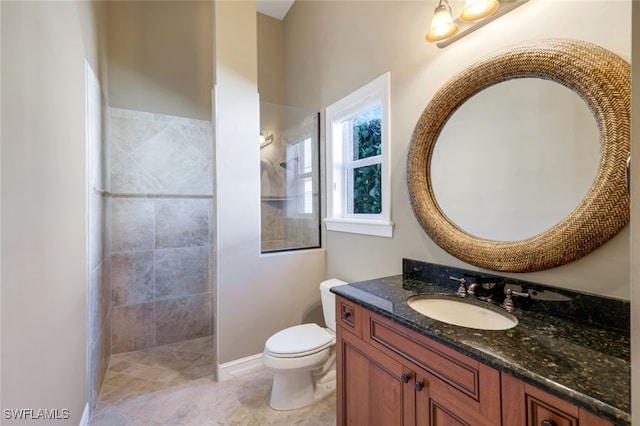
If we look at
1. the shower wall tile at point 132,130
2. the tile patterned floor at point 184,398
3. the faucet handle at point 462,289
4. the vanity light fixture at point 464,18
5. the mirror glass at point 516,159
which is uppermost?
the vanity light fixture at point 464,18

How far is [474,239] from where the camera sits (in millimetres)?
1353

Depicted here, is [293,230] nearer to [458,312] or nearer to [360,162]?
[360,162]

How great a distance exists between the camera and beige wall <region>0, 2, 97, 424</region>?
88cm

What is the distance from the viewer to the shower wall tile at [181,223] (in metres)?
2.68

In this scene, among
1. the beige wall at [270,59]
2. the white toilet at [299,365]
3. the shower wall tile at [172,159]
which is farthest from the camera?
the beige wall at [270,59]

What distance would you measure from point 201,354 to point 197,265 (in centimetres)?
83

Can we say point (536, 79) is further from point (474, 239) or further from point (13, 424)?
point (13, 424)

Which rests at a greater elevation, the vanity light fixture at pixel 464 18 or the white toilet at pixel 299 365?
the vanity light fixture at pixel 464 18

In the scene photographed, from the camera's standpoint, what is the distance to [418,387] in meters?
1.02

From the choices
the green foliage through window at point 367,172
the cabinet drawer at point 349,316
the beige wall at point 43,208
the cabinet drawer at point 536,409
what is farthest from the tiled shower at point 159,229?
the cabinet drawer at point 536,409

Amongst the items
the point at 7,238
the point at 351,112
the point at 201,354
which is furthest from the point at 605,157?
the point at 201,354

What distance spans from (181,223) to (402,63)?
2377 mm

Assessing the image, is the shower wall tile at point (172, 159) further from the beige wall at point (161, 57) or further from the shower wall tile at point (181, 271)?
the shower wall tile at point (181, 271)

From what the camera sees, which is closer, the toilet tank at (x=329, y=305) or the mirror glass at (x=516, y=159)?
the mirror glass at (x=516, y=159)
